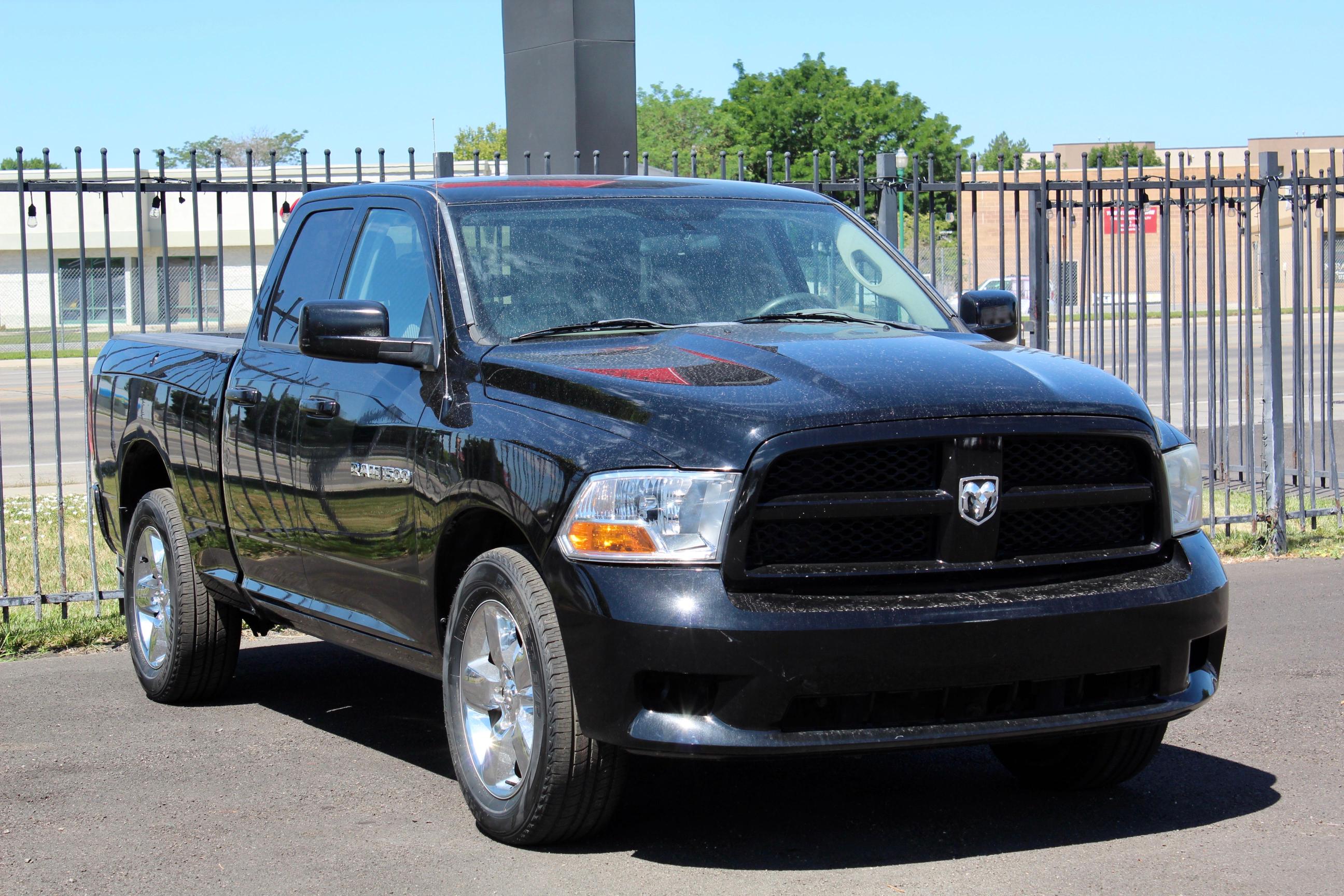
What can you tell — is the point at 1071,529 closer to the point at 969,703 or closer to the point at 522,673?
the point at 969,703

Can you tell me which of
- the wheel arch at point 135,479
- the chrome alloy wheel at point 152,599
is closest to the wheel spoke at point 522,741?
the chrome alloy wheel at point 152,599

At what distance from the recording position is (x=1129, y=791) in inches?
200

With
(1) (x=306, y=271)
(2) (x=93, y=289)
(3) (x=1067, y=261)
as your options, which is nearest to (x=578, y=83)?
(3) (x=1067, y=261)

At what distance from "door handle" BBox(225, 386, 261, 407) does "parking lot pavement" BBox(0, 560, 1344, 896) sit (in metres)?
1.30

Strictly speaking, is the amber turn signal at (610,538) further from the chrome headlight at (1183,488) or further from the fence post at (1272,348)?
the fence post at (1272,348)

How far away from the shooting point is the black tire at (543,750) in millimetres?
4168

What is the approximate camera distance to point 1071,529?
14.3ft

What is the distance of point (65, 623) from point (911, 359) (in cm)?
568

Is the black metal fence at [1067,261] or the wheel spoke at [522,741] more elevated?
the black metal fence at [1067,261]

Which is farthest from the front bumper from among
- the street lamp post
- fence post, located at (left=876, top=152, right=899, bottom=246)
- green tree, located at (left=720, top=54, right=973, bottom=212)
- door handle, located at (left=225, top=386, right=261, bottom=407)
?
green tree, located at (left=720, top=54, right=973, bottom=212)

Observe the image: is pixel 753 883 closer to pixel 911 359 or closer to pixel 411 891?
pixel 411 891

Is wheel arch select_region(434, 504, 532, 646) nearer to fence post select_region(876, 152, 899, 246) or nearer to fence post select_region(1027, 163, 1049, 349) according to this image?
fence post select_region(876, 152, 899, 246)

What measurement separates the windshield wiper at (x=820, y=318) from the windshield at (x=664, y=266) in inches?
1.3

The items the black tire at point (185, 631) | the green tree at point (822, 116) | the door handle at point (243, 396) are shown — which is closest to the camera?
the door handle at point (243, 396)
